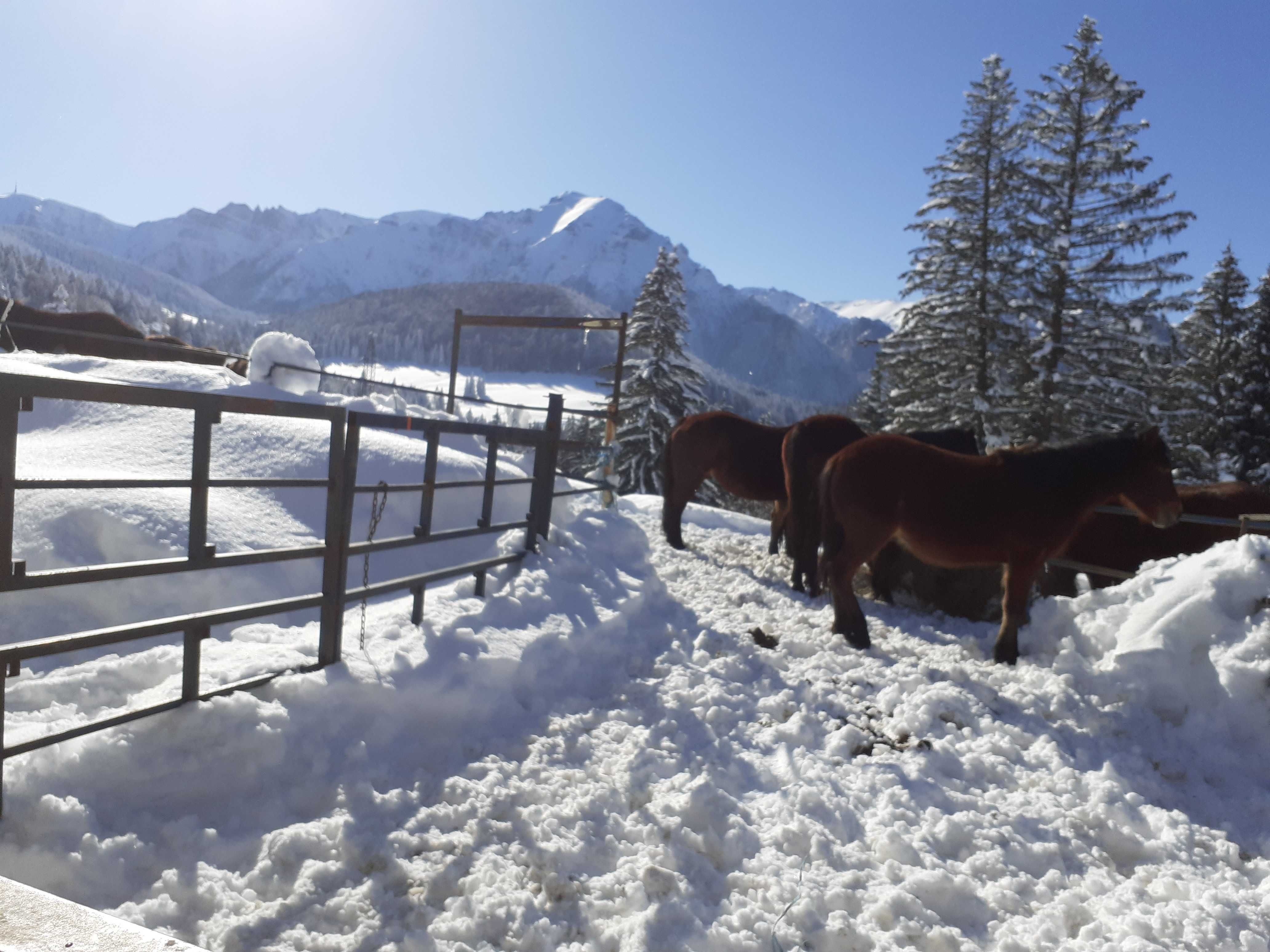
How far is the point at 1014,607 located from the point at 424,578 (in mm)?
3739

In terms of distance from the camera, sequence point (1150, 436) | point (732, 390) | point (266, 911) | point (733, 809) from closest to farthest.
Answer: point (266, 911) → point (733, 809) → point (1150, 436) → point (732, 390)

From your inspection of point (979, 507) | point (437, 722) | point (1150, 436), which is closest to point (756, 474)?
point (979, 507)

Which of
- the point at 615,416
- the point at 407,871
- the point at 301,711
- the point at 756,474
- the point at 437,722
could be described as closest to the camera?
the point at 407,871

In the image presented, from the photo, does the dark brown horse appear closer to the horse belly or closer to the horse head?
the horse belly

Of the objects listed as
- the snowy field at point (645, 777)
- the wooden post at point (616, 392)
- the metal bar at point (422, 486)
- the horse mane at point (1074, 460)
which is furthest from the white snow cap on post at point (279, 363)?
the horse mane at point (1074, 460)

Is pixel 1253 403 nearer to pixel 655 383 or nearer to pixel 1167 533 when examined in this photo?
pixel 655 383

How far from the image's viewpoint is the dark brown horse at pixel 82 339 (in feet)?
36.3

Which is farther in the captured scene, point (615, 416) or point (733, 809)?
point (615, 416)

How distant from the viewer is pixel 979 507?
4332mm

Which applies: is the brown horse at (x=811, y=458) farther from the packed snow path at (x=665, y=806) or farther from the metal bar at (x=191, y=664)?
the metal bar at (x=191, y=664)

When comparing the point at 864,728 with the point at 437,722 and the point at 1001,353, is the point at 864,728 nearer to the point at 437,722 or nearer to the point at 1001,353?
the point at 437,722

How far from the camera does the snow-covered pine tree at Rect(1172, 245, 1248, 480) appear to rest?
61.0 feet

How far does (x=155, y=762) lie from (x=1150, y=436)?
18.1 feet

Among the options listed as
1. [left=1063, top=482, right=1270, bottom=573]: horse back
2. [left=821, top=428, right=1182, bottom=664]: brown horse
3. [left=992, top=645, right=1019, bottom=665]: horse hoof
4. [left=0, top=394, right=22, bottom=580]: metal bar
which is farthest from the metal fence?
[left=1063, top=482, right=1270, bottom=573]: horse back
